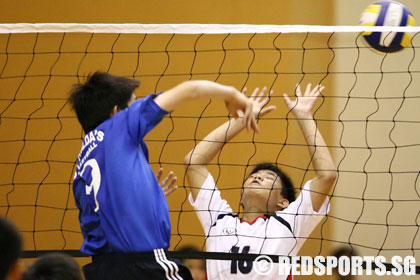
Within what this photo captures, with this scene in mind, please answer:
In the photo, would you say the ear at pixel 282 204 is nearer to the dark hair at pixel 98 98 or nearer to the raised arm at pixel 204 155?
the raised arm at pixel 204 155

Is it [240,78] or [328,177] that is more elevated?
[240,78]

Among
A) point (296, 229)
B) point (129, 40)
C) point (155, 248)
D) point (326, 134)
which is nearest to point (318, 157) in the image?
point (296, 229)

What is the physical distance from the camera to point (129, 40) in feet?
18.2

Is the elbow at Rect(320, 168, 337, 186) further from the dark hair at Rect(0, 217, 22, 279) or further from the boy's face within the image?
the dark hair at Rect(0, 217, 22, 279)

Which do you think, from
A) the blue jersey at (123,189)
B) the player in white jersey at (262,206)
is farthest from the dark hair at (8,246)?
the player in white jersey at (262,206)

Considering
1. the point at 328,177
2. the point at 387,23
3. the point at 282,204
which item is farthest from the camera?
the point at 387,23

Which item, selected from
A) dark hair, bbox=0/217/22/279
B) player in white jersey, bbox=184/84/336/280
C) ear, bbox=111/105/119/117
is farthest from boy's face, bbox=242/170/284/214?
dark hair, bbox=0/217/22/279

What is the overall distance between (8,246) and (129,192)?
1060mm

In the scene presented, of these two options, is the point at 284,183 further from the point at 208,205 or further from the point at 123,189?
the point at 123,189

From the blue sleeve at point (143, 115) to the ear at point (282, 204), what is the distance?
49.1 inches

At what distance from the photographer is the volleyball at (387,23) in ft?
12.5

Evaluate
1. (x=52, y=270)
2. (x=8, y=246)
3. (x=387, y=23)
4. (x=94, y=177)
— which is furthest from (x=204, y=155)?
(x=8, y=246)

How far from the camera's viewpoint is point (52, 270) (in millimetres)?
2215

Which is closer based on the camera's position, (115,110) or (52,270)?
(52,270)
